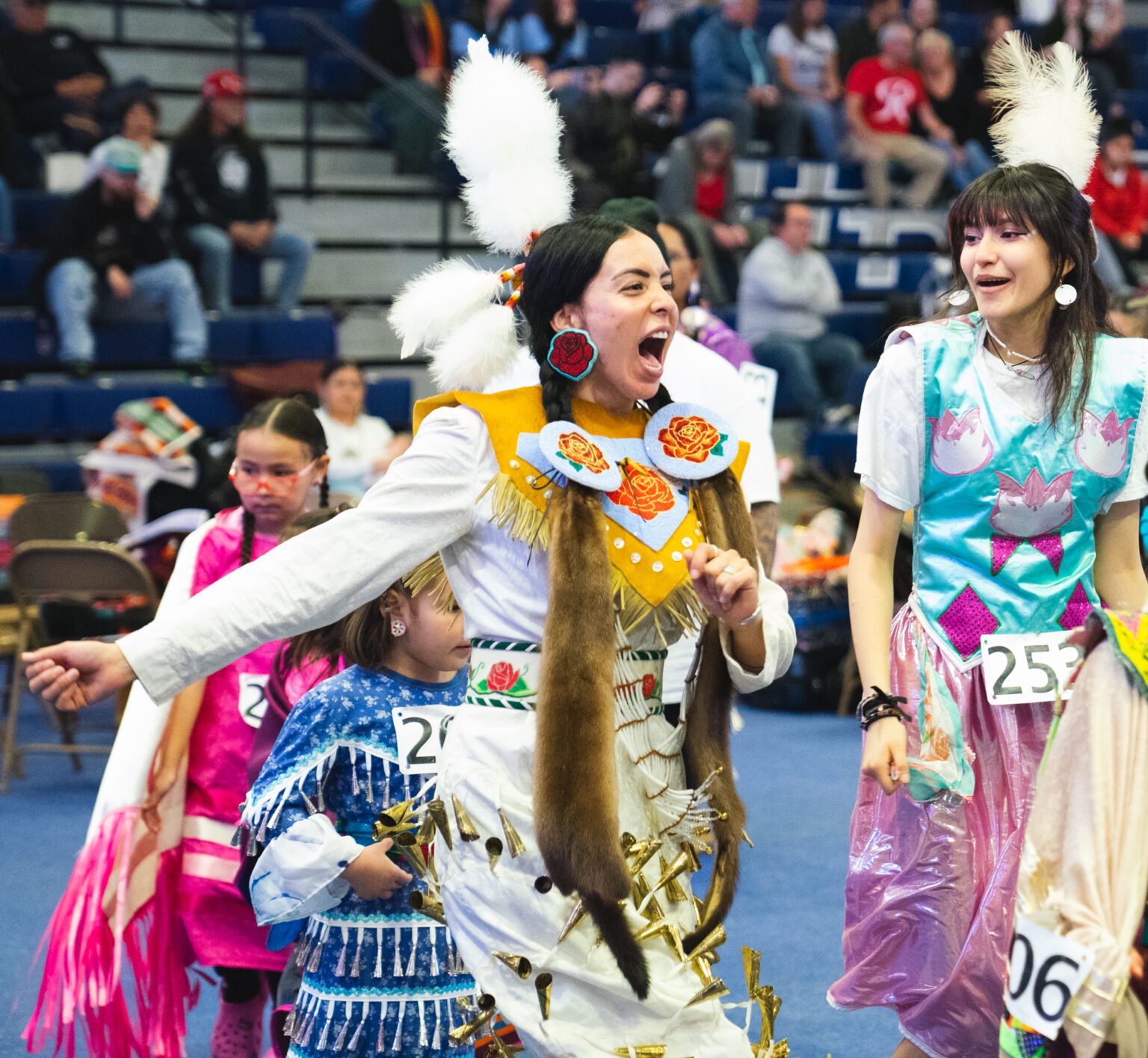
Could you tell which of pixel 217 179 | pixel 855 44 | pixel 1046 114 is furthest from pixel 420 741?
pixel 855 44

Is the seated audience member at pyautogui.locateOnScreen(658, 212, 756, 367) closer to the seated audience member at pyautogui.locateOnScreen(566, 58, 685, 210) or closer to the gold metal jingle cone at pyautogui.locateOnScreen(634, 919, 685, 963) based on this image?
the gold metal jingle cone at pyautogui.locateOnScreen(634, 919, 685, 963)

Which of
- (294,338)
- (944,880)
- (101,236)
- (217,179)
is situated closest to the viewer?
(944,880)

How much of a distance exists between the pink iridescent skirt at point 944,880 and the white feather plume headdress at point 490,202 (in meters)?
0.75

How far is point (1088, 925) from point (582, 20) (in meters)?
9.27

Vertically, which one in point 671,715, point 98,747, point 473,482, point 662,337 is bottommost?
point 98,747

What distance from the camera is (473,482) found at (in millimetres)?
1921

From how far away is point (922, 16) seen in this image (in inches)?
397

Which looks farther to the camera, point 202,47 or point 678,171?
point 202,47

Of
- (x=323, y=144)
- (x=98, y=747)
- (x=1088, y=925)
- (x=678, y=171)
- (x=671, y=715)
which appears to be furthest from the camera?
(x=323, y=144)

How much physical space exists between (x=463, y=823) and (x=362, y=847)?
36 cm

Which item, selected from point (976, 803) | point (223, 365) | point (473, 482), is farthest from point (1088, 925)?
point (223, 365)

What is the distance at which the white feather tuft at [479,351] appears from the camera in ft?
6.68

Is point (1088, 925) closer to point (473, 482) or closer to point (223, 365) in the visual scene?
point (473, 482)

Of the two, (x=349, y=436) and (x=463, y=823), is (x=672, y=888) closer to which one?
(x=463, y=823)
